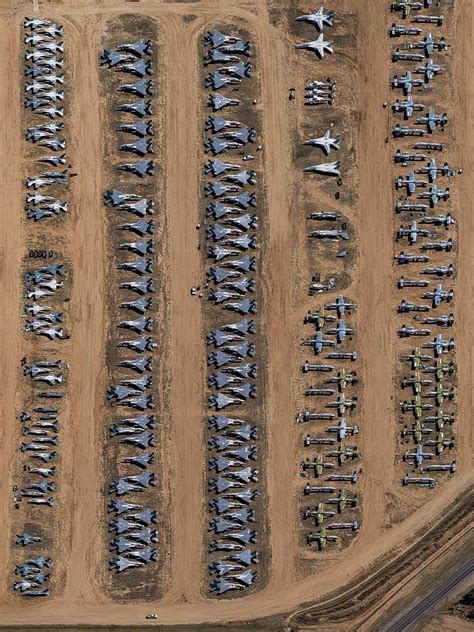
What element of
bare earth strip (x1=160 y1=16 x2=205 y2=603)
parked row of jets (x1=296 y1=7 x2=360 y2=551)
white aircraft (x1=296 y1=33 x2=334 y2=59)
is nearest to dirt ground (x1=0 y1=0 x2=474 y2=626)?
bare earth strip (x1=160 y1=16 x2=205 y2=603)

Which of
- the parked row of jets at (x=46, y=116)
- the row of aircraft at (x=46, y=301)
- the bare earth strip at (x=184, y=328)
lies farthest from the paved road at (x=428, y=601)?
the parked row of jets at (x=46, y=116)

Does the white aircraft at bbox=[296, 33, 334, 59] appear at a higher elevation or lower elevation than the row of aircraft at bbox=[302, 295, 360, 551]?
higher

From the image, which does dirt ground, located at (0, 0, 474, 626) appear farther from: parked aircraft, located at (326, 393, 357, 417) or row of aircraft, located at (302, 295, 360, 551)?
parked aircraft, located at (326, 393, 357, 417)

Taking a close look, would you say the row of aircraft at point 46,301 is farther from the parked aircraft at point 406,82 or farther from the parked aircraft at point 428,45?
the parked aircraft at point 428,45

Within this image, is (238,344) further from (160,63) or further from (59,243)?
(160,63)

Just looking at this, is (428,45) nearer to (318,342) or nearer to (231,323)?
(318,342)

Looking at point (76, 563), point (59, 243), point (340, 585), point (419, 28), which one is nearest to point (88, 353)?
point (59, 243)

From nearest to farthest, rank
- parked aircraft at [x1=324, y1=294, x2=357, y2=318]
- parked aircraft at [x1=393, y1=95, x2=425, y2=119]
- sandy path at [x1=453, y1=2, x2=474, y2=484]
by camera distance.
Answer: parked aircraft at [x1=324, y1=294, x2=357, y2=318]
parked aircraft at [x1=393, y1=95, x2=425, y2=119]
sandy path at [x1=453, y1=2, x2=474, y2=484]

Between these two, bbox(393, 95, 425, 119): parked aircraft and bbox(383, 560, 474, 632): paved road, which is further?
bbox(393, 95, 425, 119): parked aircraft
